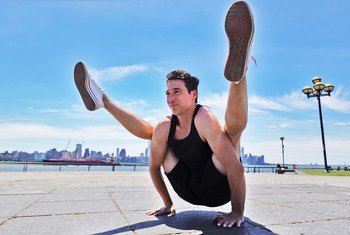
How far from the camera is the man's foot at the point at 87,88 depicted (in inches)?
130

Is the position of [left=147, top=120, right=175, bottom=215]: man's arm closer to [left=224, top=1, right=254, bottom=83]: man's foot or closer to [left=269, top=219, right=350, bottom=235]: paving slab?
[left=224, top=1, right=254, bottom=83]: man's foot

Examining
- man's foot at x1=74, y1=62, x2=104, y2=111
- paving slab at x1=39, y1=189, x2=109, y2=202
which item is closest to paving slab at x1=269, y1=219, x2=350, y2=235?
man's foot at x1=74, y1=62, x2=104, y2=111

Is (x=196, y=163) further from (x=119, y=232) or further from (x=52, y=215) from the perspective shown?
(x=52, y=215)

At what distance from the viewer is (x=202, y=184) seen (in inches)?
112

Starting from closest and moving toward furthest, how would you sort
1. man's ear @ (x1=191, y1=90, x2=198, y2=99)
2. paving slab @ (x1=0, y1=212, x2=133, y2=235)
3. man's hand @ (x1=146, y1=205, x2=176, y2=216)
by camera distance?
paving slab @ (x1=0, y1=212, x2=133, y2=235)
man's ear @ (x1=191, y1=90, x2=198, y2=99)
man's hand @ (x1=146, y1=205, x2=176, y2=216)

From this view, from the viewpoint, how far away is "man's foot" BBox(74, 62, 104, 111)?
331 centimetres

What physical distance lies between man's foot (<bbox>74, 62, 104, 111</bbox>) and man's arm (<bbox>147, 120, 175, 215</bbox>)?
85cm

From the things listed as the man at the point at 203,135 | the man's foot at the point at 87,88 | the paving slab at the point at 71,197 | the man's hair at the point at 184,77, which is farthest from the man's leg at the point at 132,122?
the paving slab at the point at 71,197

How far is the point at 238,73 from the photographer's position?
2.32 meters

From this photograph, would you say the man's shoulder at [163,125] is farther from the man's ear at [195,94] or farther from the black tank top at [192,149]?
the man's ear at [195,94]

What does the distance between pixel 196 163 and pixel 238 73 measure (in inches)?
42.0

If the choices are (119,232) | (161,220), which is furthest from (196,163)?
(119,232)

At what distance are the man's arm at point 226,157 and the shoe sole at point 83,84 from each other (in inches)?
54.9

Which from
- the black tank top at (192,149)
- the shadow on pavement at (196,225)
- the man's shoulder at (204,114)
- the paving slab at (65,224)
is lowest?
the paving slab at (65,224)
